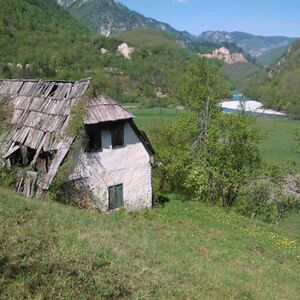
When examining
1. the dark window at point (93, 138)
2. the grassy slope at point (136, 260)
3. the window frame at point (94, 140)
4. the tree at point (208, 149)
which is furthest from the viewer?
the tree at point (208, 149)

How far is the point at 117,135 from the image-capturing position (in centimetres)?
2091

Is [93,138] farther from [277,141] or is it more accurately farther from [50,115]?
[277,141]

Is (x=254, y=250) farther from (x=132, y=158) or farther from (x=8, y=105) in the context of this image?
(x=8, y=105)

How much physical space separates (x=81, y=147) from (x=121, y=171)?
2.75m

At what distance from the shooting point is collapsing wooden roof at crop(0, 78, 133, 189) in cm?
1888

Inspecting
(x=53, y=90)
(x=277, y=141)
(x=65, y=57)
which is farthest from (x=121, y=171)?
(x=65, y=57)

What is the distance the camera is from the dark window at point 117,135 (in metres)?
20.7

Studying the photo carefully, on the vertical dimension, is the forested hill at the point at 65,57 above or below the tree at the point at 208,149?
above

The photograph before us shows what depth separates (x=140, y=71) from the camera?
16438 cm

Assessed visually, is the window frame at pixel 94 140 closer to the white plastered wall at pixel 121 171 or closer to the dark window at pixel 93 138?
the dark window at pixel 93 138

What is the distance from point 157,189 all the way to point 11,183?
12.6 meters

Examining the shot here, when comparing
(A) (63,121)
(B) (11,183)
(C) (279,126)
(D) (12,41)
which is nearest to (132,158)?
(A) (63,121)

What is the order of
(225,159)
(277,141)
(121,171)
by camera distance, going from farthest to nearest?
(277,141) < (225,159) < (121,171)

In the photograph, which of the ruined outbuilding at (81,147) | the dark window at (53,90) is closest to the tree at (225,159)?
the ruined outbuilding at (81,147)
